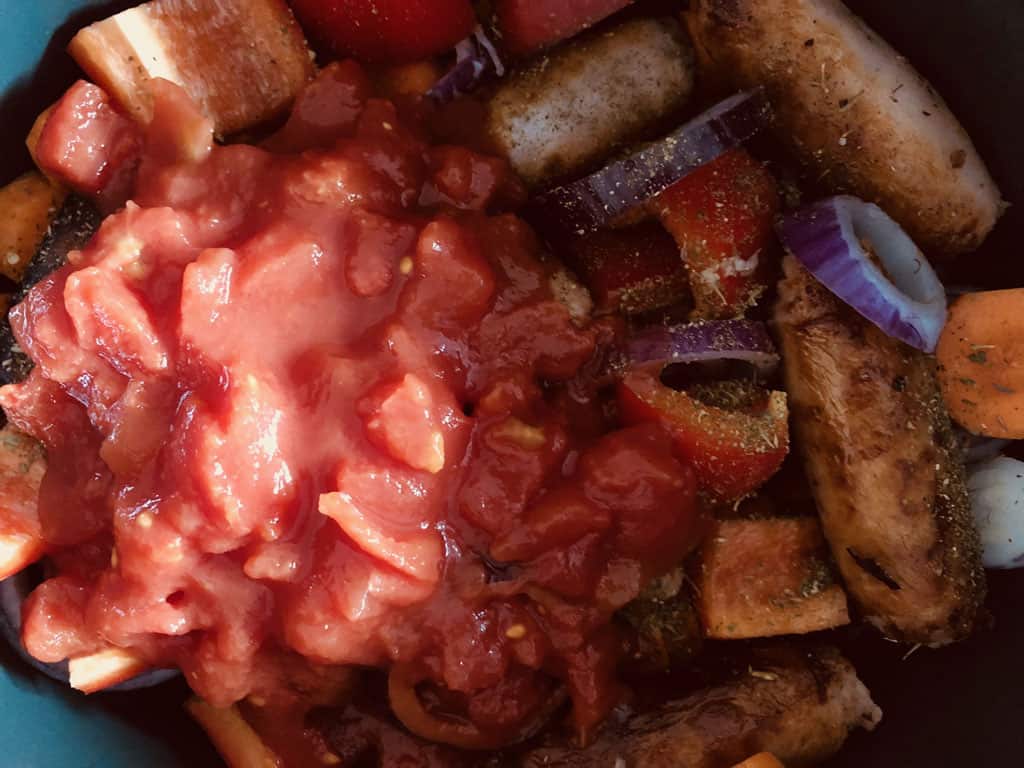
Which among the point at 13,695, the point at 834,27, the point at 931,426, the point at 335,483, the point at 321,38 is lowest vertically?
the point at 931,426

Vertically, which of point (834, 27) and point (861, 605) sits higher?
point (834, 27)

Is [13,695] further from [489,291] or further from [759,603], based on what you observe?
[759,603]

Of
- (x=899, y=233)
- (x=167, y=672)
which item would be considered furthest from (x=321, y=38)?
(x=167, y=672)

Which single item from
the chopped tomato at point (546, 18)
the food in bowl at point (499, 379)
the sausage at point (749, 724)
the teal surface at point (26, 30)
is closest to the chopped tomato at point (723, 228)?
the food in bowl at point (499, 379)

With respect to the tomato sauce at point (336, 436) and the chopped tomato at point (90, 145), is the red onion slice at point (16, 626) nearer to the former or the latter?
the tomato sauce at point (336, 436)

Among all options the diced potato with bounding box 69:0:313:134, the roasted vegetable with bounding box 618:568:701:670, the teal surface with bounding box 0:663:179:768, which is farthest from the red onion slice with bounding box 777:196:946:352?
the teal surface with bounding box 0:663:179:768
